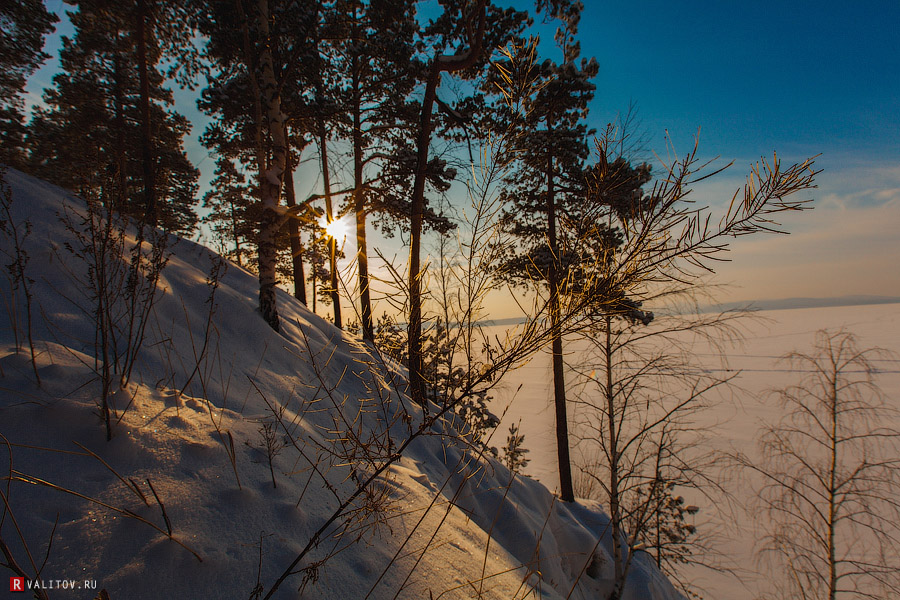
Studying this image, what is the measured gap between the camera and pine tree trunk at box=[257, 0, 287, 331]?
4879 mm

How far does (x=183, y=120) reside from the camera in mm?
12289

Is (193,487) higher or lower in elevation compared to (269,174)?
lower

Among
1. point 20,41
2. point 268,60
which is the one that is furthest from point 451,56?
point 20,41

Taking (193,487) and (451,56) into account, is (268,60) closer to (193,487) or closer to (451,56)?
(451,56)

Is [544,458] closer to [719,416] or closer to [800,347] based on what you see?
[719,416]

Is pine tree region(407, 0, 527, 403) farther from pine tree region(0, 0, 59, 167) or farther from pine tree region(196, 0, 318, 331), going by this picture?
pine tree region(0, 0, 59, 167)

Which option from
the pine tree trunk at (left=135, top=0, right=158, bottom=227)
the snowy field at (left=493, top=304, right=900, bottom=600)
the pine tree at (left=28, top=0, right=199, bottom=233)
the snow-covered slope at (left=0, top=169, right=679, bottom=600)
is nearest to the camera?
the snow-covered slope at (left=0, top=169, right=679, bottom=600)

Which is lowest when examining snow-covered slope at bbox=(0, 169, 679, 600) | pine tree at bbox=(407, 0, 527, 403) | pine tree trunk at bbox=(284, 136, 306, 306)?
snow-covered slope at bbox=(0, 169, 679, 600)

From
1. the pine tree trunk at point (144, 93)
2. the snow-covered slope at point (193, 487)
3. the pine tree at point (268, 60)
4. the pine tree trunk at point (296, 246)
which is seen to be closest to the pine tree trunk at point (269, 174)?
the pine tree at point (268, 60)

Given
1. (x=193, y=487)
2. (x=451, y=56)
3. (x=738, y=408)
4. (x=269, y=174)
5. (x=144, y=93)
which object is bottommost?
(x=193, y=487)

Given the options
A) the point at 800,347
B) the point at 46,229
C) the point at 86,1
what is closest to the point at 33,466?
the point at 46,229

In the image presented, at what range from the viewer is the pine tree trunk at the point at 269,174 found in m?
4.88

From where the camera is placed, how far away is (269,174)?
4.88 metres

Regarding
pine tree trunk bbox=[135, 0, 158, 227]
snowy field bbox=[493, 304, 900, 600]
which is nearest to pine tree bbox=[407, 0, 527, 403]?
snowy field bbox=[493, 304, 900, 600]
